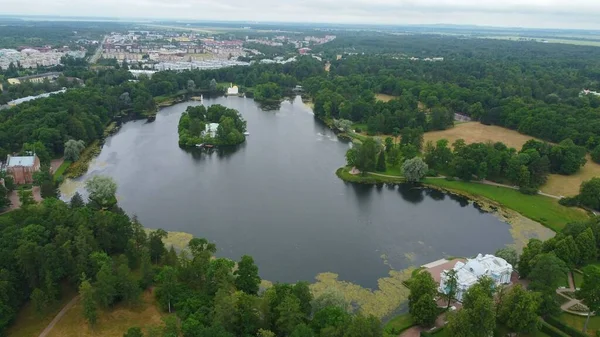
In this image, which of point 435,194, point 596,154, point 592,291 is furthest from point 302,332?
point 596,154

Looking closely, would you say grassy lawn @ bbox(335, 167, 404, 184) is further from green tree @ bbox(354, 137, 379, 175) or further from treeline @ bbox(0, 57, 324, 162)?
treeline @ bbox(0, 57, 324, 162)

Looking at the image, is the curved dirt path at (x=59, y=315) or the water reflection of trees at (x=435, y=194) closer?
the curved dirt path at (x=59, y=315)

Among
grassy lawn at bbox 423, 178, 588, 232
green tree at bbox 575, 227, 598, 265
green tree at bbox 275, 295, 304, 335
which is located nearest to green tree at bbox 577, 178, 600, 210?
grassy lawn at bbox 423, 178, 588, 232

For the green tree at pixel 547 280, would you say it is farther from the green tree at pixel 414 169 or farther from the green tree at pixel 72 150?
the green tree at pixel 72 150

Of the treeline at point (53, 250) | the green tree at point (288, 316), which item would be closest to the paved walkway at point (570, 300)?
the green tree at point (288, 316)

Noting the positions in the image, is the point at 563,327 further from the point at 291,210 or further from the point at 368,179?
the point at 368,179
